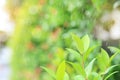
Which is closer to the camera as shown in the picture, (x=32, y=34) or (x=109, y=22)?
(x=109, y=22)

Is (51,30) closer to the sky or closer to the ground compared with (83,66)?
closer to the ground

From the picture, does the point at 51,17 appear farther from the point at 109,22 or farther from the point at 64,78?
the point at 64,78

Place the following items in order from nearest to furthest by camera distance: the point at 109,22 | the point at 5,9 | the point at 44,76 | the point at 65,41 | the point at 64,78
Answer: the point at 64,78
the point at 109,22
the point at 65,41
the point at 44,76
the point at 5,9

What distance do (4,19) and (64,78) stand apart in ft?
44.2

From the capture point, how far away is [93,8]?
2.93 m

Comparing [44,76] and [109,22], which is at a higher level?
[109,22]

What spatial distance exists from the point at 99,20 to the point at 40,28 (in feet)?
6.11

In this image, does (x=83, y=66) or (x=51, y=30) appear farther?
(x=51, y=30)

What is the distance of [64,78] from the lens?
61.2 inches

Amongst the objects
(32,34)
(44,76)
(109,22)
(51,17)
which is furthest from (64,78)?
(32,34)

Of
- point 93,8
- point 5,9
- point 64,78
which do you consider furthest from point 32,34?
point 5,9

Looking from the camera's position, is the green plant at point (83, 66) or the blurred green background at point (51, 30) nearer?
the green plant at point (83, 66)

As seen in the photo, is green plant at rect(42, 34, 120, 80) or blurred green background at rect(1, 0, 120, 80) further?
blurred green background at rect(1, 0, 120, 80)

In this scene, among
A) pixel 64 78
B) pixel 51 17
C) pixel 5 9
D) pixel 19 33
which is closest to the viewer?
pixel 64 78
